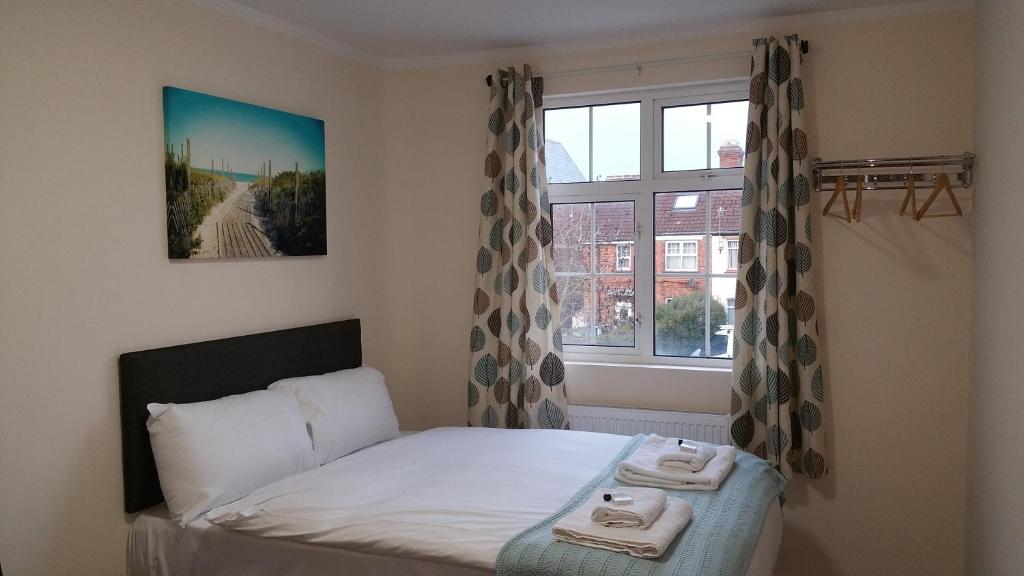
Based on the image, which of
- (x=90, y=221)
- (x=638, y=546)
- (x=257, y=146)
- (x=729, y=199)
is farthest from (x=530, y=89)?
(x=638, y=546)

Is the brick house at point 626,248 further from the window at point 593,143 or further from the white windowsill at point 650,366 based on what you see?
→ the white windowsill at point 650,366

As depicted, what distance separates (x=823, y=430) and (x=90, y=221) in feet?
10.4

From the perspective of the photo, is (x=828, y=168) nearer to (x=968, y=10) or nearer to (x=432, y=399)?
(x=968, y=10)

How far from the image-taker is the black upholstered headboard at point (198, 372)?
9.14 ft

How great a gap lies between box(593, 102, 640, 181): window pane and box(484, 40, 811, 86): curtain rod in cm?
20

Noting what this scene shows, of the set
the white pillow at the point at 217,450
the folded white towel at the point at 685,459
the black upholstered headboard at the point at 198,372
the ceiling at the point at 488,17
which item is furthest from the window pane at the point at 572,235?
the white pillow at the point at 217,450

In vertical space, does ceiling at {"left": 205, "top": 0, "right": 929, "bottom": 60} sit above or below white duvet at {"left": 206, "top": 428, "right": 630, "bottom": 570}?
above

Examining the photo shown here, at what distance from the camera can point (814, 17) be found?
3.51 metres

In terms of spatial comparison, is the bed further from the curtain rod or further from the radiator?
the curtain rod

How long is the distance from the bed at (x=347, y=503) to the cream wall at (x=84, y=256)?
0.10m

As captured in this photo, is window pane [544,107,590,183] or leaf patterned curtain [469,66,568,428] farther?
window pane [544,107,590,183]

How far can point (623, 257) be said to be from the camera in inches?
159

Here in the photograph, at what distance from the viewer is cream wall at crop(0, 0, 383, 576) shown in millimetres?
2471

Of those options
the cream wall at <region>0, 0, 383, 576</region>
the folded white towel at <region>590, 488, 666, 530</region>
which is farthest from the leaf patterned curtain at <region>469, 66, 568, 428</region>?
the folded white towel at <region>590, 488, 666, 530</region>
